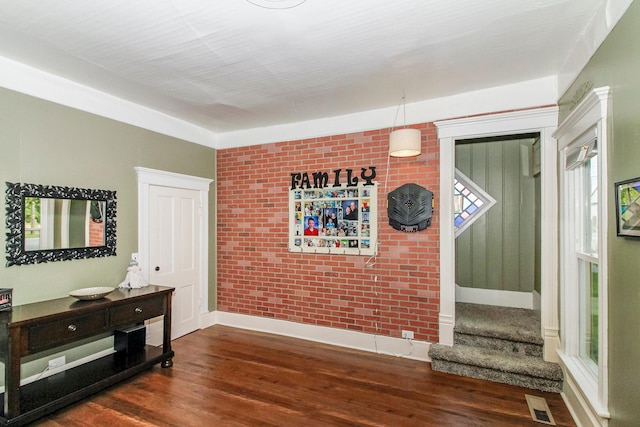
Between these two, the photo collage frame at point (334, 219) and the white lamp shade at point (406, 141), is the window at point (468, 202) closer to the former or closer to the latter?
the photo collage frame at point (334, 219)

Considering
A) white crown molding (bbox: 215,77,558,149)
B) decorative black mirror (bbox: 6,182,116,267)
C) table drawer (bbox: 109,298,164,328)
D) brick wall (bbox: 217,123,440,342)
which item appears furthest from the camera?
brick wall (bbox: 217,123,440,342)

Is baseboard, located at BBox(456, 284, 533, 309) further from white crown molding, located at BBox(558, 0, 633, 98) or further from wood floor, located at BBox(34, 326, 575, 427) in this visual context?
white crown molding, located at BBox(558, 0, 633, 98)

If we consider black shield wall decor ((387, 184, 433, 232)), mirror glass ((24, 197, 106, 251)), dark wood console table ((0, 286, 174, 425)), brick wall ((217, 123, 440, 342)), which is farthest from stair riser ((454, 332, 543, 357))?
mirror glass ((24, 197, 106, 251))

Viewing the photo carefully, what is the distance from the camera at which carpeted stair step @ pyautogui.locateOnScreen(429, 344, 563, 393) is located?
277 centimetres

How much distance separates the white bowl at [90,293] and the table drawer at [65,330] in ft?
0.58

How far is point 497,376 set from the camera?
9.63 feet

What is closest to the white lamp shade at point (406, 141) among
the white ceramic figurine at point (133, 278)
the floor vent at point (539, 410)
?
the floor vent at point (539, 410)

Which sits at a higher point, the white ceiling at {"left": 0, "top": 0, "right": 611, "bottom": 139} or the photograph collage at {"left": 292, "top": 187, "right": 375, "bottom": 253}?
the white ceiling at {"left": 0, "top": 0, "right": 611, "bottom": 139}

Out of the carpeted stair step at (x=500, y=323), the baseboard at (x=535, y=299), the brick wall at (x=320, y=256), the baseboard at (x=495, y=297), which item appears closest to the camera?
the carpeted stair step at (x=500, y=323)

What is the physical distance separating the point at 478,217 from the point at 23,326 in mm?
4833

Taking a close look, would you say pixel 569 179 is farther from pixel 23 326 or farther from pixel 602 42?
pixel 23 326

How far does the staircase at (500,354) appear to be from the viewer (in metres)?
2.80

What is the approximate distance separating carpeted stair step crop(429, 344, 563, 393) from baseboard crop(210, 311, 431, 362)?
253 millimetres

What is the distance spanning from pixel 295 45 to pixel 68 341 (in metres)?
2.82
